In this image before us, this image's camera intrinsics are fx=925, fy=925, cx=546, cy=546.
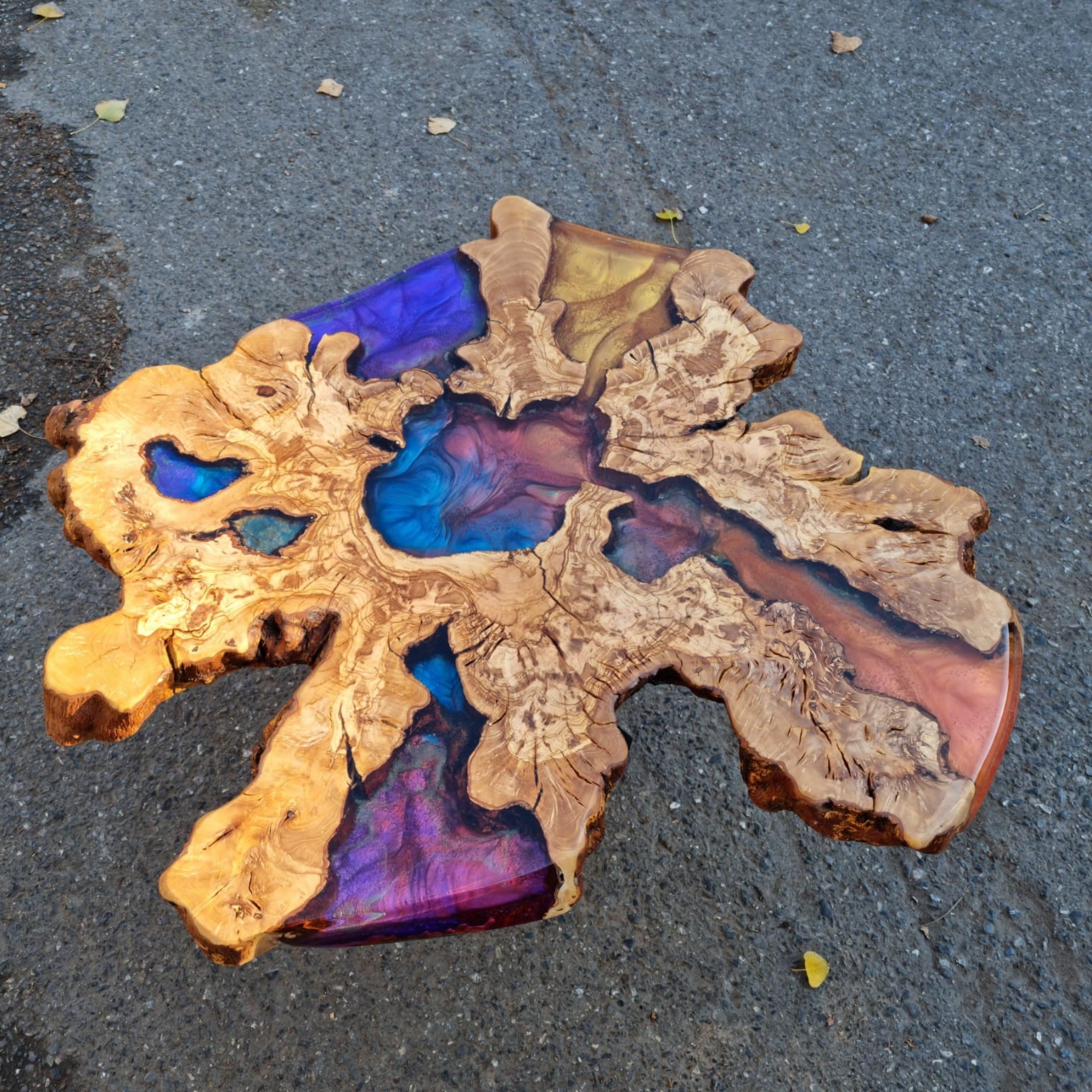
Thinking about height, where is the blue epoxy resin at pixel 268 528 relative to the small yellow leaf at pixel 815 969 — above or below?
above

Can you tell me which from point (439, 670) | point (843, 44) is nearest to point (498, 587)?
point (439, 670)

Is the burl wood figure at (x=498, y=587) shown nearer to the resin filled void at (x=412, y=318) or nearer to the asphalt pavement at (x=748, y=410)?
the resin filled void at (x=412, y=318)

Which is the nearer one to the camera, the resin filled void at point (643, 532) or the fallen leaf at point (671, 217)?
the resin filled void at point (643, 532)

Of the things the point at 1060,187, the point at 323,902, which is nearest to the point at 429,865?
the point at 323,902

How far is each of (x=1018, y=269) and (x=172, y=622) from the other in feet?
9.03

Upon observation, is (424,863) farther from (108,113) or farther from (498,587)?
(108,113)

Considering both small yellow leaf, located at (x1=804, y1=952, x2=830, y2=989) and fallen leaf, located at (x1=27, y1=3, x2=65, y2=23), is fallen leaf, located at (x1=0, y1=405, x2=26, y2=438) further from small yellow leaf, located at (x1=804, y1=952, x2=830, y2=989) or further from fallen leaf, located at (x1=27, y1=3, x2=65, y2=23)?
small yellow leaf, located at (x1=804, y1=952, x2=830, y2=989)

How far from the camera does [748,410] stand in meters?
2.58

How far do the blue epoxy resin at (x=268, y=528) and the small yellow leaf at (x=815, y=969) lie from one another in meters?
1.28

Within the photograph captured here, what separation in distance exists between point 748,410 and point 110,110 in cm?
235

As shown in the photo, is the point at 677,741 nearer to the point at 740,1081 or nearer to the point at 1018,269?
the point at 740,1081

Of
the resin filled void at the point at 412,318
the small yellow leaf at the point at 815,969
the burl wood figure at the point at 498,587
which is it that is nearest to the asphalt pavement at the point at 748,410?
the small yellow leaf at the point at 815,969

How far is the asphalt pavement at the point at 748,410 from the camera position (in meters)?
1.74

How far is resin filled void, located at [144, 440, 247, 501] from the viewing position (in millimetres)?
1446
